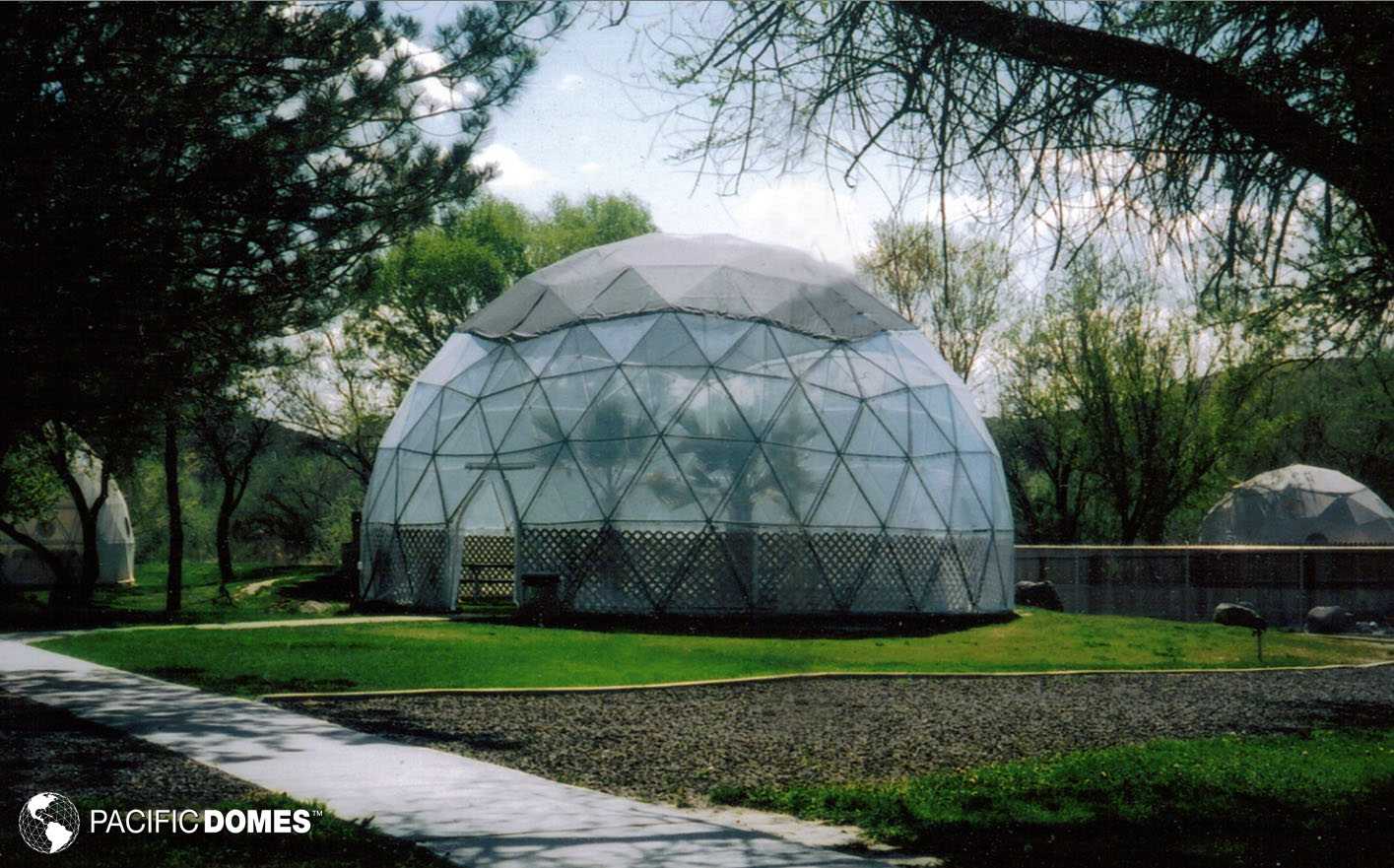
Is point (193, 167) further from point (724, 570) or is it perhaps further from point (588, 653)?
point (724, 570)

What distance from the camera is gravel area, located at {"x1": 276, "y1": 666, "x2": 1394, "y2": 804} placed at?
7.22 meters

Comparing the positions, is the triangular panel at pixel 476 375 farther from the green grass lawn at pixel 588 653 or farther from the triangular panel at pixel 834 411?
the triangular panel at pixel 834 411

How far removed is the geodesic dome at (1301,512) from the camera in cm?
3578

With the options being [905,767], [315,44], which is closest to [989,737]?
[905,767]

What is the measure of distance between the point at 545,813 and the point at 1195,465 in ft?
105

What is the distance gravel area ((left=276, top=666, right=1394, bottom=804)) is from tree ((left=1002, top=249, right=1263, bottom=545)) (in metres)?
20.6

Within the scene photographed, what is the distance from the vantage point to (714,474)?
18594mm

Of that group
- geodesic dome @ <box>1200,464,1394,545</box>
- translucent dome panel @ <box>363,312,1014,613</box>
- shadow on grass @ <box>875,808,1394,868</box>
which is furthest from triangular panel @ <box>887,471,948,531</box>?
geodesic dome @ <box>1200,464,1394,545</box>

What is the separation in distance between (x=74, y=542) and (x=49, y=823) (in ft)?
120

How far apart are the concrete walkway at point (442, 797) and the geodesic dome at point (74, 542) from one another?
29.9 m

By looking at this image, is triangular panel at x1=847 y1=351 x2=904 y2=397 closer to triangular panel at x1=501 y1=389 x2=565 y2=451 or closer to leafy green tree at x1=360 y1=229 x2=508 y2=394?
triangular panel at x1=501 y1=389 x2=565 y2=451

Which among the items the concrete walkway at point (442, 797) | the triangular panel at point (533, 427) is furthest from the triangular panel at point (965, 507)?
the concrete walkway at point (442, 797)

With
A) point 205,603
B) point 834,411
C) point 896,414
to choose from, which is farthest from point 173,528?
point 896,414

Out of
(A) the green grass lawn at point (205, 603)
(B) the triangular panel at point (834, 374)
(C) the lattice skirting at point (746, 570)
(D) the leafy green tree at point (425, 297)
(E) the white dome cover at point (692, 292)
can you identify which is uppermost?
(D) the leafy green tree at point (425, 297)
